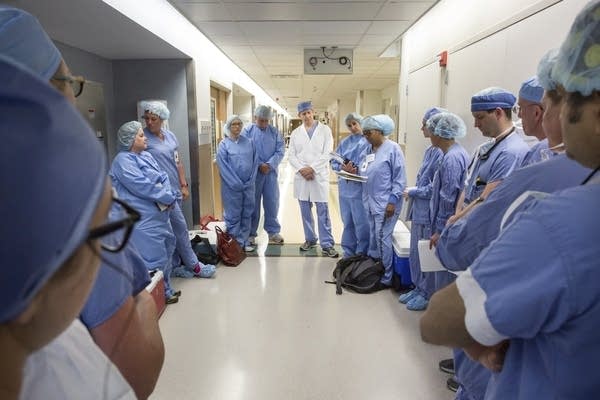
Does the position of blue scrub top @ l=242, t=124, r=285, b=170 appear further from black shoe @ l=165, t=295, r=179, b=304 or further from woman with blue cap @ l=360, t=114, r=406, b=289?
black shoe @ l=165, t=295, r=179, b=304

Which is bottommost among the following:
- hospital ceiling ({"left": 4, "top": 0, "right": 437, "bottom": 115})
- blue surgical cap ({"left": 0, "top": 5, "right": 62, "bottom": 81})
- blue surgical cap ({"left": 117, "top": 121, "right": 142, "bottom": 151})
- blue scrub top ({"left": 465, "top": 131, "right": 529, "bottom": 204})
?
blue scrub top ({"left": 465, "top": 131, "right": 529, "bottom": 204})

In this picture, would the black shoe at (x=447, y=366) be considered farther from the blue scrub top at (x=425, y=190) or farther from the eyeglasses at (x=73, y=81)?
the eyeglasses at (x=73, y=81)

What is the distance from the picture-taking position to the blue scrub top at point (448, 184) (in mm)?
2479

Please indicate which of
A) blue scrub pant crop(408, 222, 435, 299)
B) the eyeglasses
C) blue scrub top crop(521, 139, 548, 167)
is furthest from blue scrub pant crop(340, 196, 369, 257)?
the eyeglasses

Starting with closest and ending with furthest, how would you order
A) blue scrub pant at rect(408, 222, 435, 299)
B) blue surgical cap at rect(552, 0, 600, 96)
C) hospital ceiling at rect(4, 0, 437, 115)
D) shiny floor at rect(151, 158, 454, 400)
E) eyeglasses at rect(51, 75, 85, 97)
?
1. blue surgical cap at rect(552, 0, 600, 96)
2. eyeglasses at rect(51, 75, 85, 97)
3. shiny floor at rect(151, 158, 454, 400)
4. hospital ceiling at rect(4, 0, 437, 115)
5. blue scrub pant at rect(408, 222, 435, 299)

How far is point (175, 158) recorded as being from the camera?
3432 mm

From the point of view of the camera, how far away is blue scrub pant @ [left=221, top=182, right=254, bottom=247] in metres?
4.25

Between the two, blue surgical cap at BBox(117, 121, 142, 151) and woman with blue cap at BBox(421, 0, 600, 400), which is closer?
woman with blue cap at BBox(421, 0, 600, 400)

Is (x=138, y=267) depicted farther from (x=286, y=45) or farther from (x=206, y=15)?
(x=286, y=45)

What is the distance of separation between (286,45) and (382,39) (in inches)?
50.2

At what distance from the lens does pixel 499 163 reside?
6.23 feet

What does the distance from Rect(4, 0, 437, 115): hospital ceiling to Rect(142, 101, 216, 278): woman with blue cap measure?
0.67 m

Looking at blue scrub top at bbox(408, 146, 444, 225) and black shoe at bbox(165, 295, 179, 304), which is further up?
blue scrub top at bbox(408, 146, 444, 225)

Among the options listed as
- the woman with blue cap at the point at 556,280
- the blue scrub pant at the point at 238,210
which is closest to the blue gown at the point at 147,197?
the blue scrub pant at the point at 238,210
